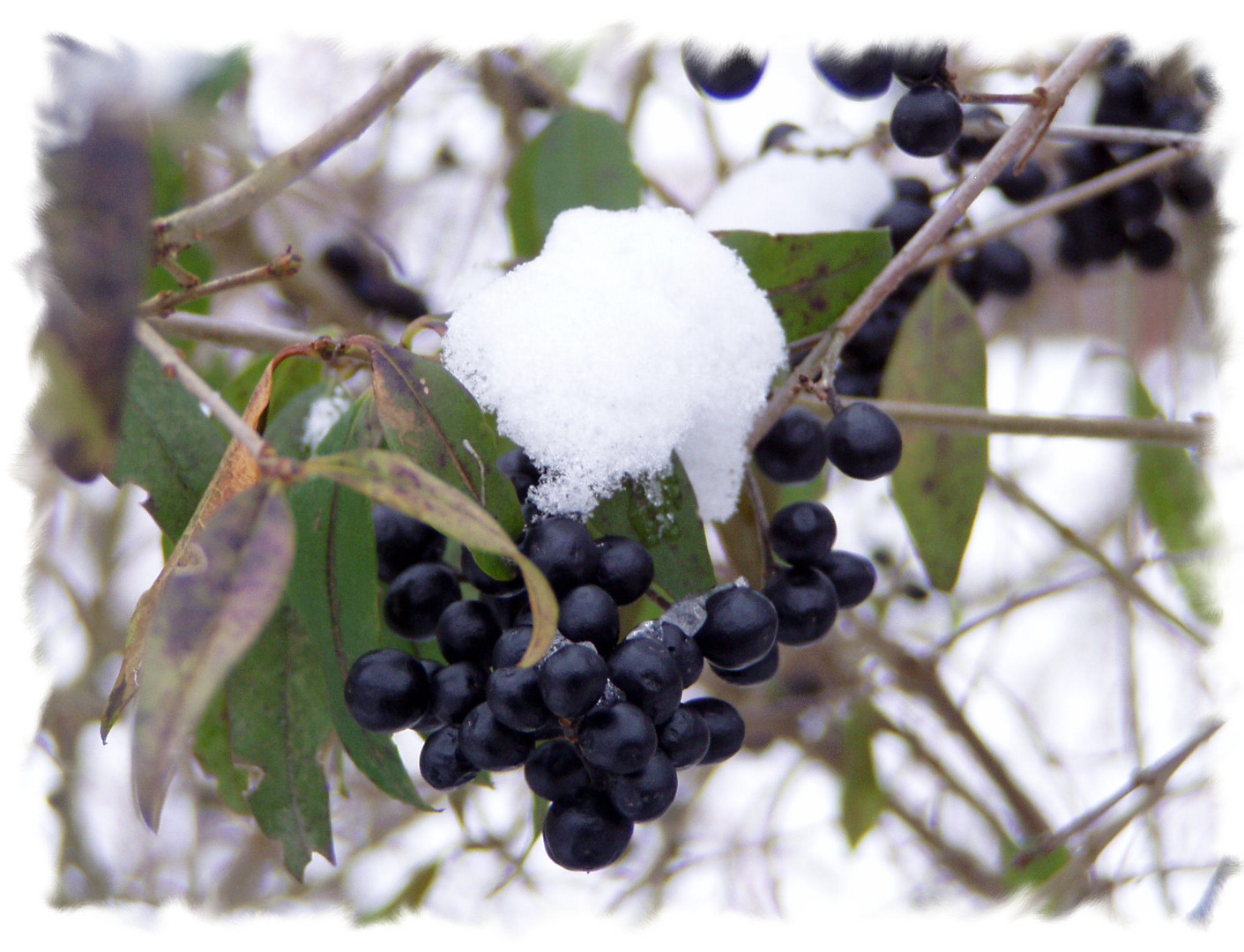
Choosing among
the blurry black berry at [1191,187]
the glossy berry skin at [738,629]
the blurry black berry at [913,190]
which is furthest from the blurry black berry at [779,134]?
the glossy berry skin at [738,629]

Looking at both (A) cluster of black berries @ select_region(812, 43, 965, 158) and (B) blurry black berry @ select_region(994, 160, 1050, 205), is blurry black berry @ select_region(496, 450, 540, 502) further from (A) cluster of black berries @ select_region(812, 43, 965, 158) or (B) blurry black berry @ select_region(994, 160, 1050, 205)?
(B) blurry black berry @ select_region(994, 160, 1050, 205)

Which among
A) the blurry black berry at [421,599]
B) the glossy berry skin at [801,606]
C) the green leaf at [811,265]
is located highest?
the green leaf at [811,265]

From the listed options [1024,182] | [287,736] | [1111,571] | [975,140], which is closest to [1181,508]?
[1111,571]

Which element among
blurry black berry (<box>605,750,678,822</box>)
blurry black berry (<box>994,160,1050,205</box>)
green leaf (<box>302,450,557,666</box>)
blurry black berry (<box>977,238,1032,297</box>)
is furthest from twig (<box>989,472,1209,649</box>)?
green leaf (<box>302,450,557,666</box>)

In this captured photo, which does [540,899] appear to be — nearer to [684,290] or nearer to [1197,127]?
[684,290]

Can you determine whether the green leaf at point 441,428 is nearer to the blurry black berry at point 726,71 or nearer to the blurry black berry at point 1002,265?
the blurry black berry at point 726,71

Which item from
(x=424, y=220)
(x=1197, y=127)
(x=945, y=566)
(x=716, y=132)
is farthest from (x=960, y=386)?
(x=424, y=220)
